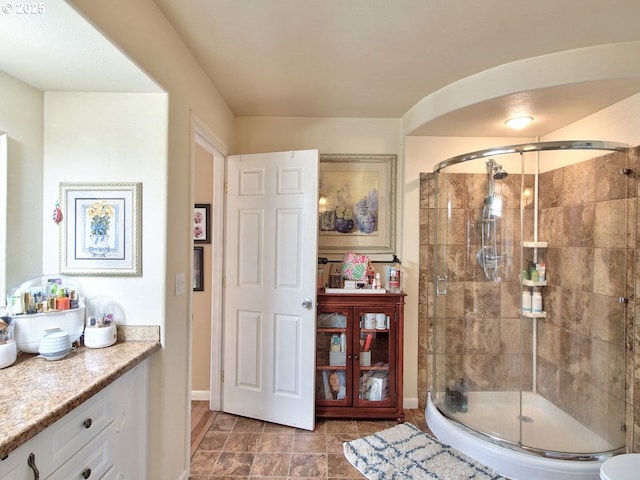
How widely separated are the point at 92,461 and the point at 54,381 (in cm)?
34

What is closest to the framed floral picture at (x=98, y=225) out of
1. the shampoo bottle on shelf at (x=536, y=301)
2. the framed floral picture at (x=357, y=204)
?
the framed floral picture at (x=357, y=204)

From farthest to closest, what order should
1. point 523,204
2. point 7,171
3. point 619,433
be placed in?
point 523,204 → point 619,433 → point 7,171

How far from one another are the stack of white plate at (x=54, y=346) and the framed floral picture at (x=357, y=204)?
185 cm

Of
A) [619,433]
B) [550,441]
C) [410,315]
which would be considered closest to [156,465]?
[410,315]

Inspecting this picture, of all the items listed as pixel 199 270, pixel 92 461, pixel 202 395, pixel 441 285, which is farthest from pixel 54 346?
pixel 441 285

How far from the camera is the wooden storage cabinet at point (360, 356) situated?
245cm

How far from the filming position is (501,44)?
1704 mm

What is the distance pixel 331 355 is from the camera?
253 centimetres

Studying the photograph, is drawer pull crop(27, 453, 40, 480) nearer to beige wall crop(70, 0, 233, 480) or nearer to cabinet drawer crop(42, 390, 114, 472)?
cabinet drawer crop(42, 390, 114, 472)

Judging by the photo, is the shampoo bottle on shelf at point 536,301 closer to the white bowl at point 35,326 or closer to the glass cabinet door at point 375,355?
the glass cabinet door at point 375,355

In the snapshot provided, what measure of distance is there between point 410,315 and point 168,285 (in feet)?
6.48

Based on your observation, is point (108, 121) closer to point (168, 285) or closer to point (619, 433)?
point (168, 285)

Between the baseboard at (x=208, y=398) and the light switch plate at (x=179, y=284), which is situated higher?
the light switch plate at (x=179, y=284)

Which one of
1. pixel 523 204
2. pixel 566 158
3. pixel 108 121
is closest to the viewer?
pixel 108 121
